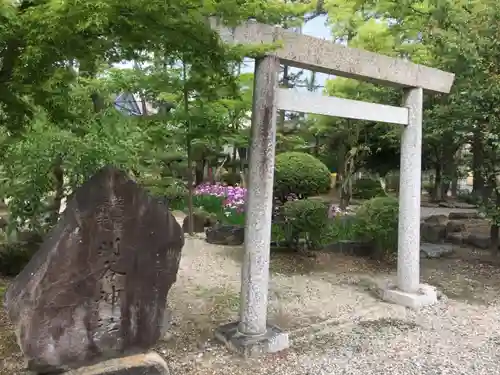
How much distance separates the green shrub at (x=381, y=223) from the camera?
7.02 meters

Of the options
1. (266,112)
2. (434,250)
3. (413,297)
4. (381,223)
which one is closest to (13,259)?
(266,112)

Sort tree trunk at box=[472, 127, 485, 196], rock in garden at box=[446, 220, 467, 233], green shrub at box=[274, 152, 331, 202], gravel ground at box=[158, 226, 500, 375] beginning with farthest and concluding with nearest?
rock in garden at box=[446, 220, 467, 233], green shrub at box=[274, 152, 331, 202], tree trunk at box=[472, 127, 485, 196], gravel ground at box=[158, 226, 500, 375]

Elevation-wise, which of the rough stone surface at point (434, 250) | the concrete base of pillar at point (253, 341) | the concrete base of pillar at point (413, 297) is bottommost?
the concrete base of pillar at point (253, 341)

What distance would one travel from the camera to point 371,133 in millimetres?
12211

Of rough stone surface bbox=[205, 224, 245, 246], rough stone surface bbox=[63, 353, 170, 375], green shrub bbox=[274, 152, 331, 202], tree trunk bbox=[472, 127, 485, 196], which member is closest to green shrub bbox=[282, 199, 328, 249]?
green shrub bbox=[274, 152, 331, 202]

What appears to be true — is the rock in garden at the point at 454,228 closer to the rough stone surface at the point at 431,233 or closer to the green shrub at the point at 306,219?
the rough stone surface at the point at 431,233

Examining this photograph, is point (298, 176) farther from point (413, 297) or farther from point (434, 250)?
point (413, 297)

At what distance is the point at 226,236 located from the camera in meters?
8.43

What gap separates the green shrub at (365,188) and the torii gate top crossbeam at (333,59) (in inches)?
484

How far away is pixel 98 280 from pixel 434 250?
671 centimetres

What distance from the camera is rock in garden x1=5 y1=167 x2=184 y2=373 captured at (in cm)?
258

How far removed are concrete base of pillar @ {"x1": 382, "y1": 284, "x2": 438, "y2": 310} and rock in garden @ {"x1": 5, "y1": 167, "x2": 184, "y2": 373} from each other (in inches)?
125

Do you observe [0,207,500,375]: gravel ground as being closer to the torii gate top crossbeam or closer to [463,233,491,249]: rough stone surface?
[463,233,491,249]: rough stone surface

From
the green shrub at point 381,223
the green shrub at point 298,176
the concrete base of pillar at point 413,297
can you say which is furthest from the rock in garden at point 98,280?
the green shrub at point 298,176
